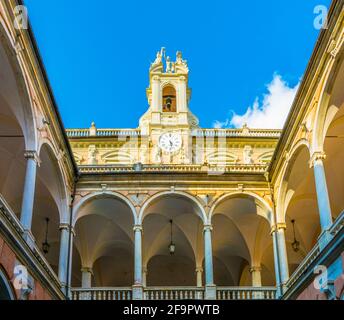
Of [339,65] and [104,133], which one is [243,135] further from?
[339,65]

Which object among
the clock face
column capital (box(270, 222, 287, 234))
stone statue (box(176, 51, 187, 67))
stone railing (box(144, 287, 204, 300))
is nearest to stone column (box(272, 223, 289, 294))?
column capital (box(270, 222, 287, 234))

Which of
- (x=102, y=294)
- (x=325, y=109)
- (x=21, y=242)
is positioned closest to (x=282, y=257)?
(x=325, y=109)

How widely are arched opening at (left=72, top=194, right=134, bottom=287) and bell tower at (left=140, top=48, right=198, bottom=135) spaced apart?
848 cm

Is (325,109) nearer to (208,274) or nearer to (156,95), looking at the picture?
(208,274)

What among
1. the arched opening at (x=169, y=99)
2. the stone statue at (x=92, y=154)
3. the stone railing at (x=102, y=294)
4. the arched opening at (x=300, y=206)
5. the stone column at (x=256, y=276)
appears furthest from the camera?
the arched opening at (x=169, y=99)

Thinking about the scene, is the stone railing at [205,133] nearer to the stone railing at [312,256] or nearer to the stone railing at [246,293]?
the stone railing at [246,293]

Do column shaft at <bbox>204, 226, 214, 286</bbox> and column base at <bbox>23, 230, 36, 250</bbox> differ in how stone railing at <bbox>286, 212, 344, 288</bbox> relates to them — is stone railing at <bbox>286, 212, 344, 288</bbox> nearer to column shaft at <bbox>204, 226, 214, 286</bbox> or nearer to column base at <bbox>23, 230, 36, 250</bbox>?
column shaft at <bbox>204, 226, 214, 286</bbox>

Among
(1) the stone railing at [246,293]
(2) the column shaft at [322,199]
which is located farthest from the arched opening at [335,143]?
(1) the stone railing at [246,293]

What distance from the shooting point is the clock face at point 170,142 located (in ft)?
96.9

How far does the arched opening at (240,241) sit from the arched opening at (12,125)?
6872mm

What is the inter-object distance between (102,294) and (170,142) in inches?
506

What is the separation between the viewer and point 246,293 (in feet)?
60.8

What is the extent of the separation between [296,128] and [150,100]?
60.3 ft

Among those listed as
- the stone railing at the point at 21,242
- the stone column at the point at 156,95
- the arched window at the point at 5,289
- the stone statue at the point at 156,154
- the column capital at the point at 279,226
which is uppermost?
the stone column at the point at 156,95
